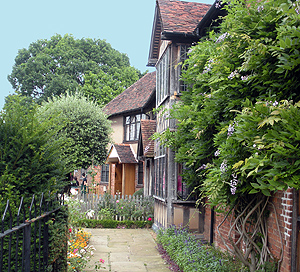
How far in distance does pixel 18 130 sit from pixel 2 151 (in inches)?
12.6

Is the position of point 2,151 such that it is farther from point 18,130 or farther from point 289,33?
point 289,33

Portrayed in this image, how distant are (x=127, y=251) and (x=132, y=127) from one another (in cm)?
1325

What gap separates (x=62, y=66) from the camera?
38000 millimetres

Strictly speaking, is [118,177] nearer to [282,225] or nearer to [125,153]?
[125,153]

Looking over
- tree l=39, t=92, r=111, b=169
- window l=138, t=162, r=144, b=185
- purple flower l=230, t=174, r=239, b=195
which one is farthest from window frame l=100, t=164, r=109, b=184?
purple flower l=230, t=174, r=239, b=195

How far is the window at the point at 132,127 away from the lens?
71.6ft

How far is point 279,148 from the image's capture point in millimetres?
3650

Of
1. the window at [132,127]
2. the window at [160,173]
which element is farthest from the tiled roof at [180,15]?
the window at [132,127]

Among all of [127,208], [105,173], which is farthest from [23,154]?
[105,173]

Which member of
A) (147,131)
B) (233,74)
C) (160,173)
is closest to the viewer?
(233,74)

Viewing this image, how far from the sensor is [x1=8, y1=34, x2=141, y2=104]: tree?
121ft

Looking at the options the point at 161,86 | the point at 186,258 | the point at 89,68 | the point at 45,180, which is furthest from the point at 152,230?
the point at 89,68

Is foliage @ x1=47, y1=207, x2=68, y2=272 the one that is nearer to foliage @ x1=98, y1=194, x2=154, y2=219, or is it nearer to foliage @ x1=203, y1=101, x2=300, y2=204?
foliage @ x1=203, y1=101, x2=300, y2=204

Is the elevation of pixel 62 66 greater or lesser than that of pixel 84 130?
greater
